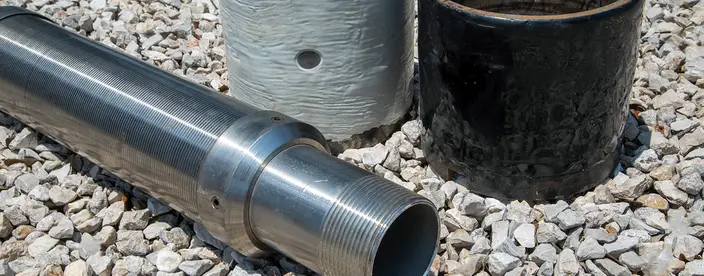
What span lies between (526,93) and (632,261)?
60 cm

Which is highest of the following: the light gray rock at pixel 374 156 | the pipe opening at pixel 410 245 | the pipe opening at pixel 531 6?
the pipe opening at pixel 531 6

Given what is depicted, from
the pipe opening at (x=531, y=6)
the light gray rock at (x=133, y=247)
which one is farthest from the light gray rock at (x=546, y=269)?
the light gray rock at (x=133, y=247)

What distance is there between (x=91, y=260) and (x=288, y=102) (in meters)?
0.87

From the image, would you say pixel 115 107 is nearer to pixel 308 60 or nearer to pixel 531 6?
pixel 308 60

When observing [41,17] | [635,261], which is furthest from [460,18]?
[41,17]

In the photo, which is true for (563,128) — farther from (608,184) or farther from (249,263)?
(249,263)

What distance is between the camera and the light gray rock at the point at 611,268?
2.49 metres

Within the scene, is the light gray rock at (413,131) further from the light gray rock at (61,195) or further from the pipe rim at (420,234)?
the light gray rock at (61,195)

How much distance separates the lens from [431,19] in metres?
2.60

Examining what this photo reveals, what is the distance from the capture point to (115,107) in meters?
2.69

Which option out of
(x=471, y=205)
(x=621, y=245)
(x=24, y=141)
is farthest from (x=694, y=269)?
(x=24, y=141)

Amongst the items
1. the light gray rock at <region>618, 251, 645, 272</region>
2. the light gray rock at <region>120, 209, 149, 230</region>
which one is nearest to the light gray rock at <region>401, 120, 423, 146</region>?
the light gray rock at <region>618, 251, 645, 272</region>

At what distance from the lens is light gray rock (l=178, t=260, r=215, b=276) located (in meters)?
2.58

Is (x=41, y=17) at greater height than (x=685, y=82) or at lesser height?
greater
